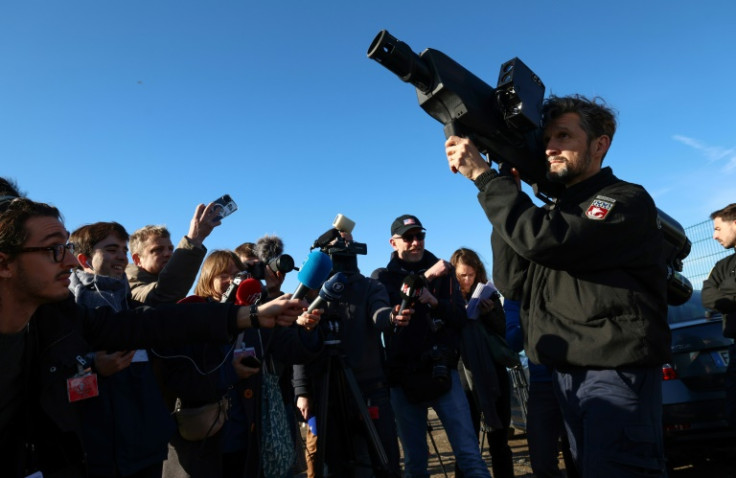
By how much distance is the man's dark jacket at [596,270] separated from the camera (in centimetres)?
204

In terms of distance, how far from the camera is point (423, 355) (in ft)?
13.1

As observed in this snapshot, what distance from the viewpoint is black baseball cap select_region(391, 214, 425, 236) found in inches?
180

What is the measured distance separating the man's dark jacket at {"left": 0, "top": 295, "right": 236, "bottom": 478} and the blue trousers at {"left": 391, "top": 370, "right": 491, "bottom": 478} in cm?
215

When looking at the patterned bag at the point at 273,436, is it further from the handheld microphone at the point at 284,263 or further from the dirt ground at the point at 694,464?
the dirt ground at the point at 694,464

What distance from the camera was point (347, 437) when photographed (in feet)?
11.3

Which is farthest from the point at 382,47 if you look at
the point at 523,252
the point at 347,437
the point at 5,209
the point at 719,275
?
the point at 719,275

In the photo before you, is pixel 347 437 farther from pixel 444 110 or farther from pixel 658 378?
pixel 444 110

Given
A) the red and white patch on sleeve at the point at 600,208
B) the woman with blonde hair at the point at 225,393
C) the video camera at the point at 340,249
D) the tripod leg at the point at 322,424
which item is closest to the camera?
the red and white patch on sleeve at the point at 600,208

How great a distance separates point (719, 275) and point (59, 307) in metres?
5.49

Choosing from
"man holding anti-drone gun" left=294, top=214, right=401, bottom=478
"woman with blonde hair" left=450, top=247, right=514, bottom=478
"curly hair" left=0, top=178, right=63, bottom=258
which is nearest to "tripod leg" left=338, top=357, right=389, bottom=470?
"man holding anti-drone gun" left=294, top=214, right=401, bottom=478

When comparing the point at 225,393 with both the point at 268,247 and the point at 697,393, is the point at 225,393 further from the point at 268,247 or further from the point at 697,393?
the point at 697,393

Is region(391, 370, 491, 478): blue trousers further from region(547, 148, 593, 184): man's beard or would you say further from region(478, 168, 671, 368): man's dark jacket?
region(547, 148, 593, 184): man's beard

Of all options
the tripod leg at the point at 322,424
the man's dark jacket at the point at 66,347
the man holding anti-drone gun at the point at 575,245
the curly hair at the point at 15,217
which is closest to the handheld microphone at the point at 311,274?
the man's dark jacket at the point at 66,347

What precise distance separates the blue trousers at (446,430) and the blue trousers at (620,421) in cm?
171
